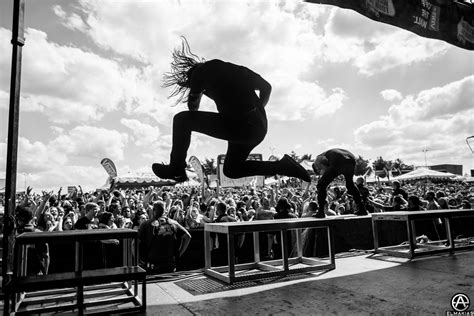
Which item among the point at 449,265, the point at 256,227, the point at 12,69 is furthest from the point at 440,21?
the point at 12,69

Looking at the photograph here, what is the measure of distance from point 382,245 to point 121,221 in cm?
550

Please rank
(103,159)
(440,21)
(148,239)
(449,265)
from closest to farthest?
(449,265) → (148,239) → (440,21) → (103,159)

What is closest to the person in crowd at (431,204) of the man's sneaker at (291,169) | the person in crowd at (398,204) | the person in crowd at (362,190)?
the person in crowd at (398,204)

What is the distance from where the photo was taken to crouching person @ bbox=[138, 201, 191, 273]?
5.98m

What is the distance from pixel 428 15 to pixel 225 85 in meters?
5.24

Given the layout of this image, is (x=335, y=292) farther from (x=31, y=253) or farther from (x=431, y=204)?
(x=431, y=204)

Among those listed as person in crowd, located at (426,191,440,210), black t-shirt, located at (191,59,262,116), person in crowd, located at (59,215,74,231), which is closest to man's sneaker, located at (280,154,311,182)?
black t-shirt, located at (191,59,262,116)

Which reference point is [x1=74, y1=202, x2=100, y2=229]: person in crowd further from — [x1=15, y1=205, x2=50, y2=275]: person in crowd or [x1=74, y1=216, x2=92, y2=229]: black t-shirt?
[x1=15, y1=205, x2=50, y2=275]: person in crowd

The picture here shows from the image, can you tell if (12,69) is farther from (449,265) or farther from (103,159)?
(103,159)

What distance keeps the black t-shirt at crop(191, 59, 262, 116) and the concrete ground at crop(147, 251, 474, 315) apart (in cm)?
189

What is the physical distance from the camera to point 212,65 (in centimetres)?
334

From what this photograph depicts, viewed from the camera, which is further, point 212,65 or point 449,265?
point 449,265

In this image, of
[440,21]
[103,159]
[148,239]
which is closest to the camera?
[148,239]
